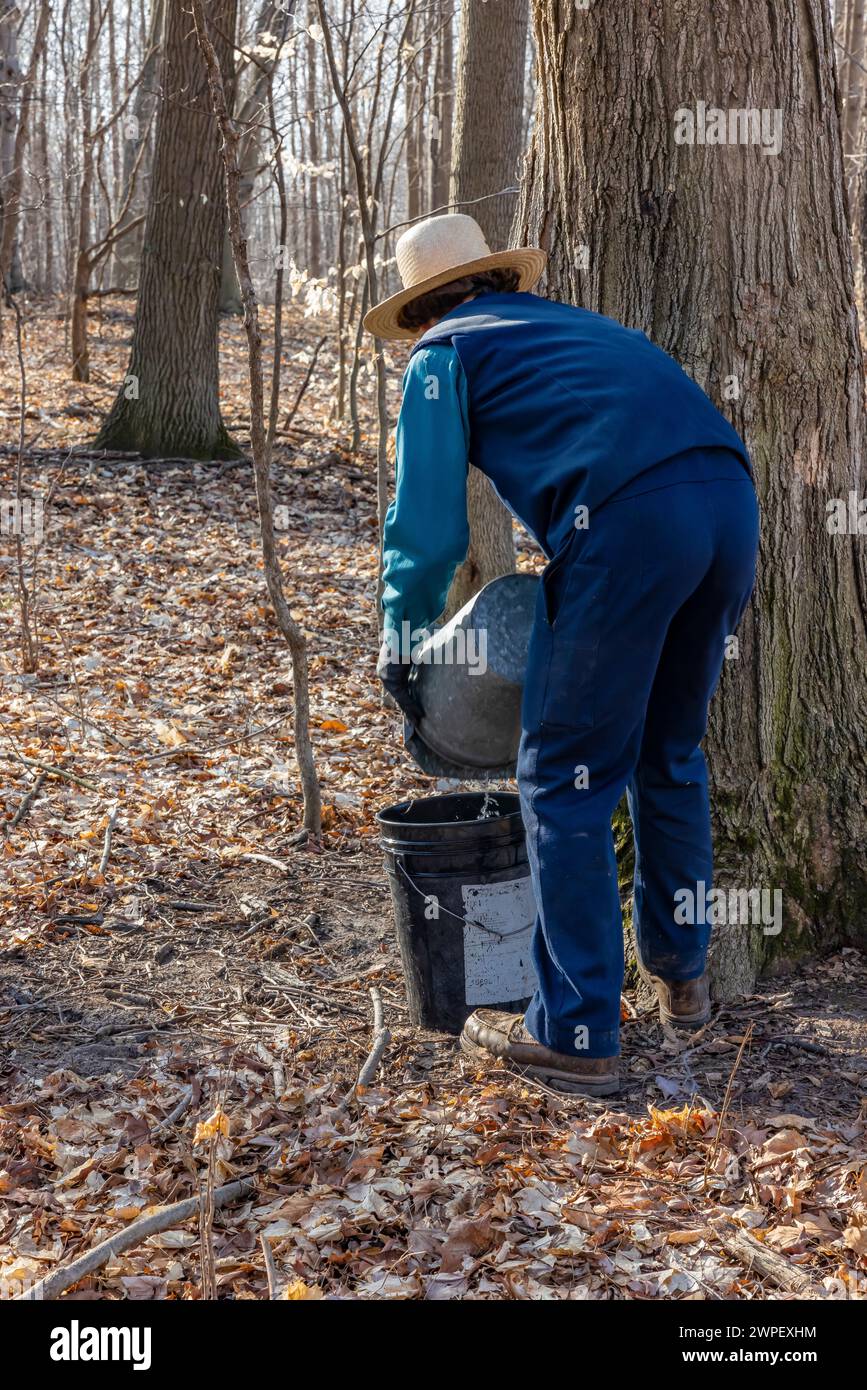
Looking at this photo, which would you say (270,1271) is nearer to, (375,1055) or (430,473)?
(375,1055)

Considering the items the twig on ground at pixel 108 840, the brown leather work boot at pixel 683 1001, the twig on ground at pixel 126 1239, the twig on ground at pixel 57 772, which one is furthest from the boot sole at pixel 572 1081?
the twig on ground at pixel 57 772

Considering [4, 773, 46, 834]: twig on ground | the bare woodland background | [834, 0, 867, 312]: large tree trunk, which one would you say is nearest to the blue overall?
the bare woodland background

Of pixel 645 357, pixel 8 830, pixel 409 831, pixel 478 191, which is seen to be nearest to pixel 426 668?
pixel 409 831

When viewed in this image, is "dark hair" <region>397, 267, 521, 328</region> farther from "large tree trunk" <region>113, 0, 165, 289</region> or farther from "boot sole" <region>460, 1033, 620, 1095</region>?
"large tree trunk" <region>113, 0, 165, 289</region>

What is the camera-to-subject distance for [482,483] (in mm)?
6648

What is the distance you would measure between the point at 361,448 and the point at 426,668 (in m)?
8.65

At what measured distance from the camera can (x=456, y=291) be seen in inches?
125

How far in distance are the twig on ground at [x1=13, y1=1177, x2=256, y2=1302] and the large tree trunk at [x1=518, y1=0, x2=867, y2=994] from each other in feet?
5.29

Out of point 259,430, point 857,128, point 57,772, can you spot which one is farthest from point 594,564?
point 857,128

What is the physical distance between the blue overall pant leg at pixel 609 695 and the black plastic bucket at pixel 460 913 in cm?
40

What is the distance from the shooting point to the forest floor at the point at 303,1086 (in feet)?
8.19

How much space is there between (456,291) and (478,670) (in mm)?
1012

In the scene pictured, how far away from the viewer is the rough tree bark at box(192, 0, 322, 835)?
4.18 metres

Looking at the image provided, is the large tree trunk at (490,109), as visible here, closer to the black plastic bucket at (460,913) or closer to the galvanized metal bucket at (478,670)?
the black plastic bucket at (460,913)
